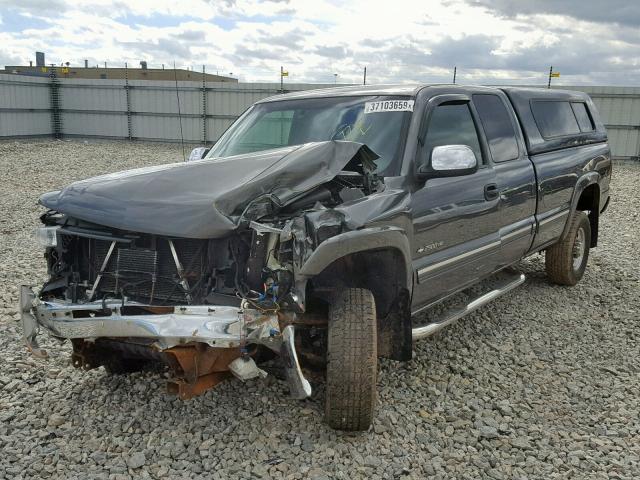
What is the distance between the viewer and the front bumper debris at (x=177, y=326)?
2736mm

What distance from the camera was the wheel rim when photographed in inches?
248

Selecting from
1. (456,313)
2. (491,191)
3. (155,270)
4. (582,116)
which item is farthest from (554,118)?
(155,270)

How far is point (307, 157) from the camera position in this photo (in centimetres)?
330

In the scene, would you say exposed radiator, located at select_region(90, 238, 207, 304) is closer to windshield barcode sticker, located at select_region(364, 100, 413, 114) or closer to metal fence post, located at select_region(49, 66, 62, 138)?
windshield barcode sticker, located at select_region(364, 100, 413, 114)

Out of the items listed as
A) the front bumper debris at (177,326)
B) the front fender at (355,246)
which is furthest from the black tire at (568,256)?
the front bumper debris at (177,326)

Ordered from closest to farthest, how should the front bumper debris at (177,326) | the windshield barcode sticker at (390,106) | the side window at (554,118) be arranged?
the front bumper debris at (177,326) < the windshield barcode sticker at (390,106) < the side window at (554,118)

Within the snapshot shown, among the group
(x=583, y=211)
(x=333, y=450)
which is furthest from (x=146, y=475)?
(x=583, y=211)

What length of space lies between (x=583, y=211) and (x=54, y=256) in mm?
5335

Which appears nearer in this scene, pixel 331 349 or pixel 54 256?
pixel 331 349

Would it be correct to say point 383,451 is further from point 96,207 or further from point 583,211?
point 583,211

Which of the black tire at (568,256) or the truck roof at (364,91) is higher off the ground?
the truck roof at (364,91)

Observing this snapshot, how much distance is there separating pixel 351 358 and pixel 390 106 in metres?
1.79

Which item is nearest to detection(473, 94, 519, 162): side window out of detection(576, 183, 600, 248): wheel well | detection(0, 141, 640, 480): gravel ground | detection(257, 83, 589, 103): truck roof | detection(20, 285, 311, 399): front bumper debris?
detection(257, 83, 589, 103): truck roof

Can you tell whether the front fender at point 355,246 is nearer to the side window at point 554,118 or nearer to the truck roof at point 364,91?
the truck roof at point 364,91
